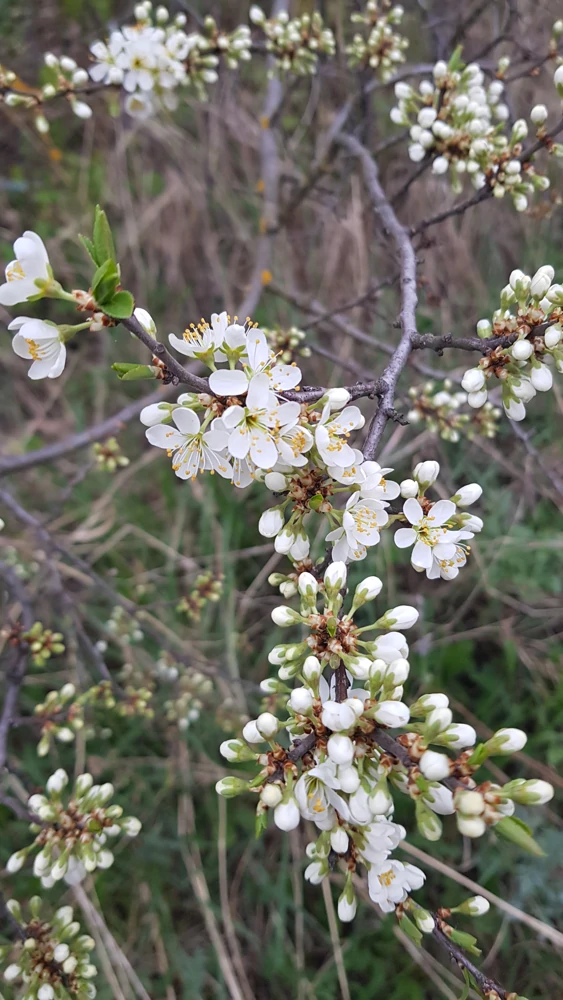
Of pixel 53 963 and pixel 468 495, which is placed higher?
pixel 468 495

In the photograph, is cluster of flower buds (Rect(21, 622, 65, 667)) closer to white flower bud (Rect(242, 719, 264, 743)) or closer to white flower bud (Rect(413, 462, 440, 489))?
white flower bud (Rect(242, 719, 264, 743))

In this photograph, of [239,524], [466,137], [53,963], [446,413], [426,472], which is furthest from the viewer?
[239,524]

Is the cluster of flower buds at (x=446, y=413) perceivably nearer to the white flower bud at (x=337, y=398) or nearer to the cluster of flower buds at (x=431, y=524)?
the cluster of flower buds at (x=431, y=524)

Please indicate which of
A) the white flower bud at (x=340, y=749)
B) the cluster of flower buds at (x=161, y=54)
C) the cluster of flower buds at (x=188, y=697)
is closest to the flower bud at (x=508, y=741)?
the white flower bud at (x=340, y=749)

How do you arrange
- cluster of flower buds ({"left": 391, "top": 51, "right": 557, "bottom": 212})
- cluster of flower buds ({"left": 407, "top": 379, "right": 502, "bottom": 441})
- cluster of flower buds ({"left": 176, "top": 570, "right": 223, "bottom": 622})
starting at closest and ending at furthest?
cluster of flower buds ({"left": 391, "top": 51, "right": 557, "bottom": 212}) → cluster of flower buds ({"left": 407, "top": 379, "right": 502, "bottom": 441}) → cluster of flower buds ({"left": 176, "top": 570, "right": 223, "bottom": 622})

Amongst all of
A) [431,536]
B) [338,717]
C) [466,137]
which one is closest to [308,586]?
[338,717]

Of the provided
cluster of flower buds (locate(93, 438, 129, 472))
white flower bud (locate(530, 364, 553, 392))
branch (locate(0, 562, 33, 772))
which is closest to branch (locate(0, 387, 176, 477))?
cluster of flower buds (locate(93, 438, 129, 472))

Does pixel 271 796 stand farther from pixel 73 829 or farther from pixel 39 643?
pixel 39 643
